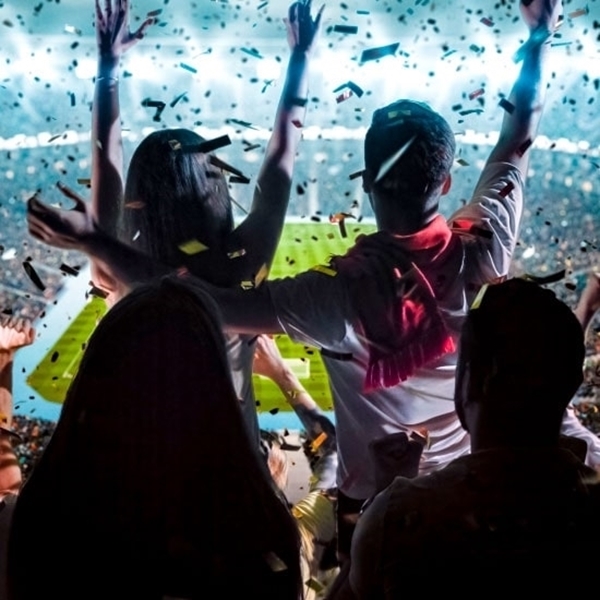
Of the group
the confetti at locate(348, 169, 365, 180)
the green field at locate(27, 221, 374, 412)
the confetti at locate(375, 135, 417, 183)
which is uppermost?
the confetti at locate(375, 135, 417, 183)

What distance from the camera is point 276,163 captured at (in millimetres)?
1489

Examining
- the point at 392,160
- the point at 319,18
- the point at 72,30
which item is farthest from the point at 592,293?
the point at 72,30

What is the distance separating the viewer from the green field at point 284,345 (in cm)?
173

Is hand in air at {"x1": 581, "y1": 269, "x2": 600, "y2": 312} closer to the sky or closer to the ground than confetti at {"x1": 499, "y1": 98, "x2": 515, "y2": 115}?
closer to the ground

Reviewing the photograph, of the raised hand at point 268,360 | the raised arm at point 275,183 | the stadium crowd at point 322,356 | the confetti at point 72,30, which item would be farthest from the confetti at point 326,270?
the confetti at point 72,30

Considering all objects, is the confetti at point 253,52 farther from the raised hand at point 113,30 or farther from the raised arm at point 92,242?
the raised arm at point 92,242

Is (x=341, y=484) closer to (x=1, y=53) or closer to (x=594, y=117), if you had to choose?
(x=594, y=117)

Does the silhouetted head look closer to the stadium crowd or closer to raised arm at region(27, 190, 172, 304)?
the stadium crowd

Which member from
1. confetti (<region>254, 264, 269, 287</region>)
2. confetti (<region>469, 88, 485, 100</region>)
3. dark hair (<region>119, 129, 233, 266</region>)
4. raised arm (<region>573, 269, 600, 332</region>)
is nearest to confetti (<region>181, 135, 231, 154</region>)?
dark hair (<region>119, 129, 233, 266</region>)

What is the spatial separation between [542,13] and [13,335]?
110cm

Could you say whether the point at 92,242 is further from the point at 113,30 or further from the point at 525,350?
the point at 525,350

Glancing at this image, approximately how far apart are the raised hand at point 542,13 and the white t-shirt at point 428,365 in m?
0.29

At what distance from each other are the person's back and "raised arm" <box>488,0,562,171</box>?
25.0 inches

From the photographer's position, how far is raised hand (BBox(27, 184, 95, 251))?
4.37 feet
